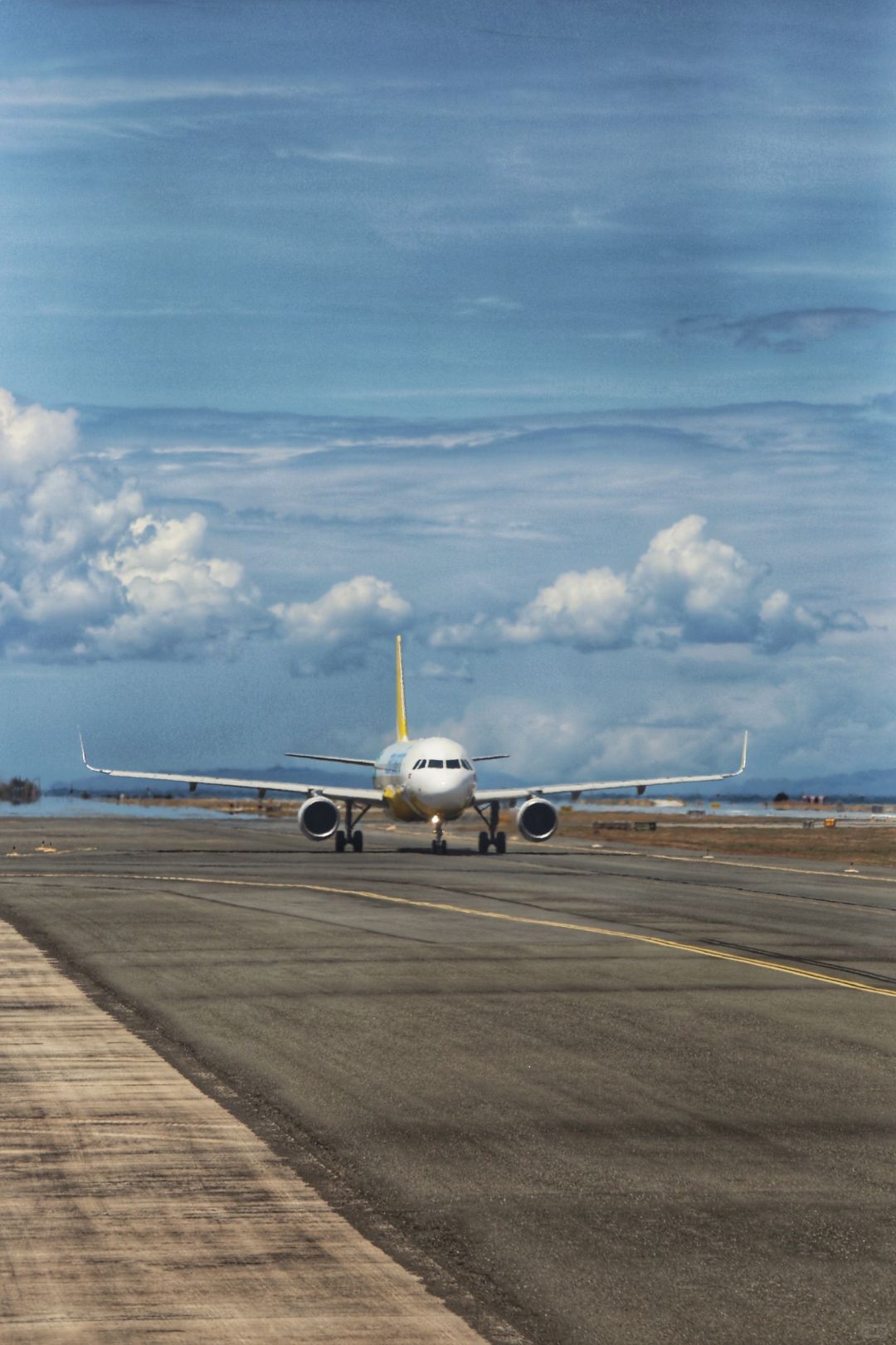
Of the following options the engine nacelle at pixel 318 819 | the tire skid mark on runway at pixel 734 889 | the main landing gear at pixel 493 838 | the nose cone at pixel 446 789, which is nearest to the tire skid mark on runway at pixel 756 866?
the tire skid mark on runway at pixel 734 889

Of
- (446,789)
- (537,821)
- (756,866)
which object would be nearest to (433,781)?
(446,789)

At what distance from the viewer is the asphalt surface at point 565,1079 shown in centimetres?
888

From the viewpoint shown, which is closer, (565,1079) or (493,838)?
(565,1079)

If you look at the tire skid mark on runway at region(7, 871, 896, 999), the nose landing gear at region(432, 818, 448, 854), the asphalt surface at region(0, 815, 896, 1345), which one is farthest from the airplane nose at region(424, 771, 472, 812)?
the asphalt surface at region(0, 815, 896, 1345)

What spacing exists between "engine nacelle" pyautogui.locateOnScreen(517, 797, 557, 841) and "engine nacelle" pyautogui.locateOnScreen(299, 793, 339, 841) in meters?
7.02

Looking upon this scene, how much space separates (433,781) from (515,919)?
24.9 meters

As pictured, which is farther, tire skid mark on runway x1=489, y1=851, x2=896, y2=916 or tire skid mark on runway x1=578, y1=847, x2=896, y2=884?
tire skid mark on runway x1=578, y1=847, x2=896, y2=884

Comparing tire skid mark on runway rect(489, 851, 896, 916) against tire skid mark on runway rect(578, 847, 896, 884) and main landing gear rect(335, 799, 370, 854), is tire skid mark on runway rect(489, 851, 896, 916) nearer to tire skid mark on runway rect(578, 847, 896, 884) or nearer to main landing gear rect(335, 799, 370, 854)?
tire skid mark on runway rect(578, 847, 896, 884)

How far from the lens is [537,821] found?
2336 inches

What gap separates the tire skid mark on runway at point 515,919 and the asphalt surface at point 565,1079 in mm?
152

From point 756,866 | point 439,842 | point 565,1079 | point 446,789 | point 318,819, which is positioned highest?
point 446,789

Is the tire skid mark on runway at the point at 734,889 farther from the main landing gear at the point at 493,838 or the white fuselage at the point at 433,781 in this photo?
the main landing gear at the point at 493,838

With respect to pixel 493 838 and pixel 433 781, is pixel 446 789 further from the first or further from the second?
pixel 493 838

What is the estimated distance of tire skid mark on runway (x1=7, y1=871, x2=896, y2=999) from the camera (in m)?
22.3
